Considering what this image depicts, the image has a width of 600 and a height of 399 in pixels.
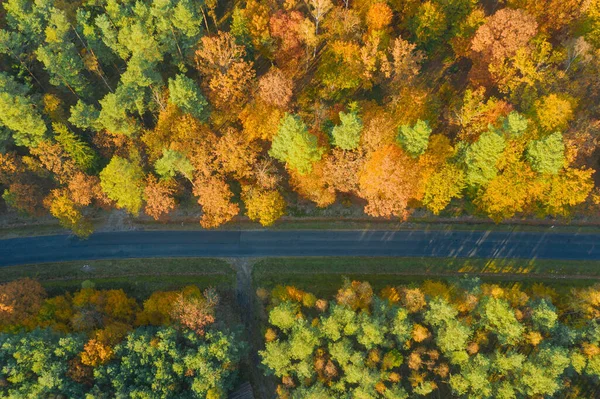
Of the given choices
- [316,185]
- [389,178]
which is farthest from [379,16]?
[316,185]

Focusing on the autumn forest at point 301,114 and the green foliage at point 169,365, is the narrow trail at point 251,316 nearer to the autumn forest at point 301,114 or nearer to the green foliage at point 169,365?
the green foliage at point 169,365

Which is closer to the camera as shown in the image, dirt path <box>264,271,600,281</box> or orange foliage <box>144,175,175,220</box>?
orange foliage <box>144,175,175,220</box>

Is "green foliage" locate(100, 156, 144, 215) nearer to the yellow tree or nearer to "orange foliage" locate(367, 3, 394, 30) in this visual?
the yellow tree

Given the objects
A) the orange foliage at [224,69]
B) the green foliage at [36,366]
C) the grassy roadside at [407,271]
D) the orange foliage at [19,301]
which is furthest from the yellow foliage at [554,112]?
the orange foliage at [19,301]

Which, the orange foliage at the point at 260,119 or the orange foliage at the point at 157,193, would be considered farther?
the orange foliage at the point at 157,193

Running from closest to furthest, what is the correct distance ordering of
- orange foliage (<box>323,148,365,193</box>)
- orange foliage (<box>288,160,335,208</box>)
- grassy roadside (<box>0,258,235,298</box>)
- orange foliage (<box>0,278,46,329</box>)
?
orange foliage (<box>0,278,46,329</box>)
orange foliage (<box>323,148,365,193</box>)
orange foliage (<box>288,160,335,208</box>)
grassy roadside (<box>0,258,235,298</box>)

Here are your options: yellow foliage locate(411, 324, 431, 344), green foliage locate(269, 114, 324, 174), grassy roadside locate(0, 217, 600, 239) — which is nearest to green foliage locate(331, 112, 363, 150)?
green foliage locate(269, 114, 324, 174)
